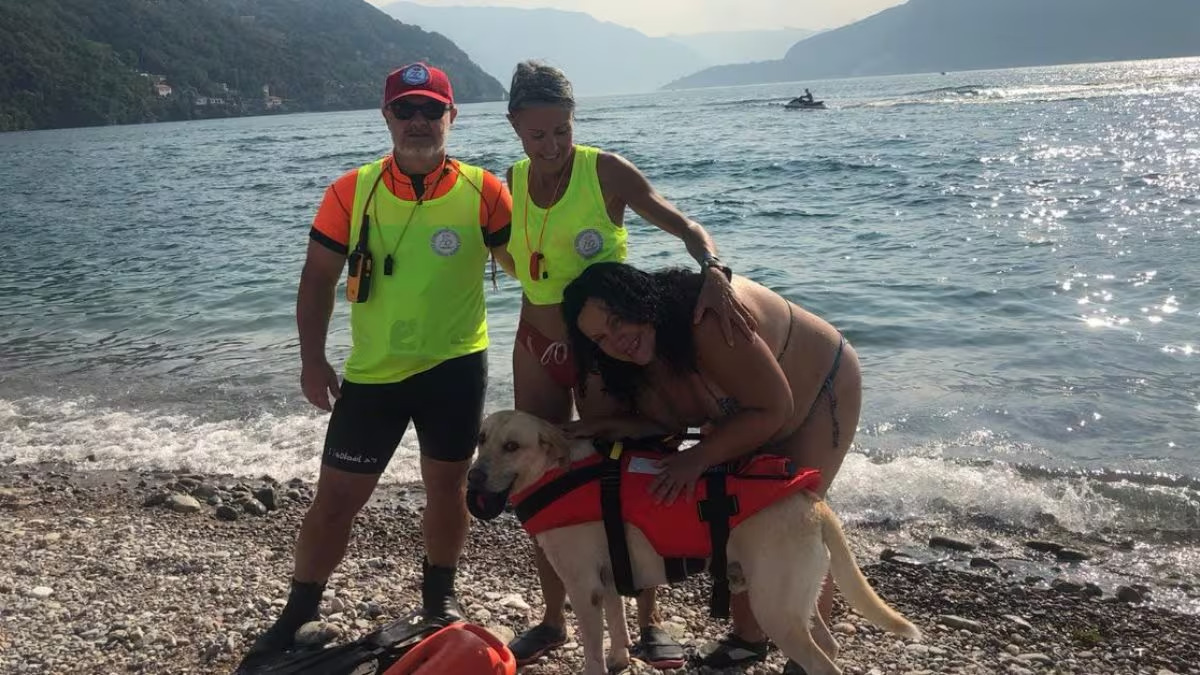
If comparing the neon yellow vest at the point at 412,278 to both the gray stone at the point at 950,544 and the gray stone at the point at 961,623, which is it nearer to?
the gray stone at the point at 961,623

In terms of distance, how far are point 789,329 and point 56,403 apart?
959cm

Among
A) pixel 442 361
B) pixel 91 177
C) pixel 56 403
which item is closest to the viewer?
pixel 442 361

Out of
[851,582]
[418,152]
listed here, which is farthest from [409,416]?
[851,582]

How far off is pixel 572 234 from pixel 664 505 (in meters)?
1.27

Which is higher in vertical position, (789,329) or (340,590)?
(789,329)

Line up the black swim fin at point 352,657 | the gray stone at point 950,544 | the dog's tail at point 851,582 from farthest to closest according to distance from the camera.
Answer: the gray stone at point 950,544 < the black swim fin at point 352,657 < the dog's tail at point 851,582

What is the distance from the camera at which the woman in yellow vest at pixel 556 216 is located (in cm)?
409

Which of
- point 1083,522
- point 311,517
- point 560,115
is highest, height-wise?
point 560,115

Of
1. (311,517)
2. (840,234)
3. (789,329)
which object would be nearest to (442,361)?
(311,517)

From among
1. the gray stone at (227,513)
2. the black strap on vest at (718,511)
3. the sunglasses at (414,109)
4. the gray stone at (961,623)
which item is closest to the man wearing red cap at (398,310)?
the sunglasses at (414,109)

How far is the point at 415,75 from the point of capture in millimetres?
4473

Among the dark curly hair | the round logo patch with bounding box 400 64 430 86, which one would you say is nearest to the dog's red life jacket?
the dark curly hair

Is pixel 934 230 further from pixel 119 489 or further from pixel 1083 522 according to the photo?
pixel 119 489

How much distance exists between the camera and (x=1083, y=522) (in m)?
6.74
